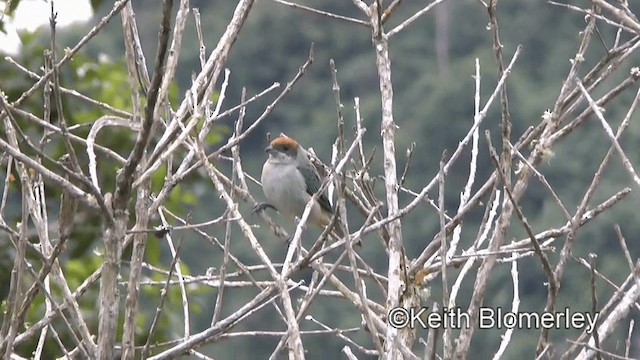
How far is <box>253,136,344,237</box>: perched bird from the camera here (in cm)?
667

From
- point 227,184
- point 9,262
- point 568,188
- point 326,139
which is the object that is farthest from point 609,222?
point 227,184

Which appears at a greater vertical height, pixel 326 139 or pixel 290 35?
pixel 290 35

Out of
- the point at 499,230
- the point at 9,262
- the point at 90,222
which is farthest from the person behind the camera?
the point at 90,222

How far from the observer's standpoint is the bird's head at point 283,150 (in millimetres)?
6863

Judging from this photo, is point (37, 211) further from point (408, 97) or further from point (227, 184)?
point (408, 97)

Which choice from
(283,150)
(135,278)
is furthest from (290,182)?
(135,278)

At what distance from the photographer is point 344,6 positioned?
34.6 metres

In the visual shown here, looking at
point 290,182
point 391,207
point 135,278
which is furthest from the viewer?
point 290,182

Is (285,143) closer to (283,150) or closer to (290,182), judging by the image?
(283,150)

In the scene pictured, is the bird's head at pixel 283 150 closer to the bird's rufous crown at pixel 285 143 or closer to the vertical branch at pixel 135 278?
the bird's rufous crown at pixel 285 143

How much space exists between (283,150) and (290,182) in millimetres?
254

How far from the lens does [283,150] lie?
272 inches

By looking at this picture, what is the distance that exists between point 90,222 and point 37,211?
302cm

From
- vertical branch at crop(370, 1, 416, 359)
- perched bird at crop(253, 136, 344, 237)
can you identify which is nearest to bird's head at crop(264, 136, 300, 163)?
perched bird at crop(253, 136, 344, 237)
